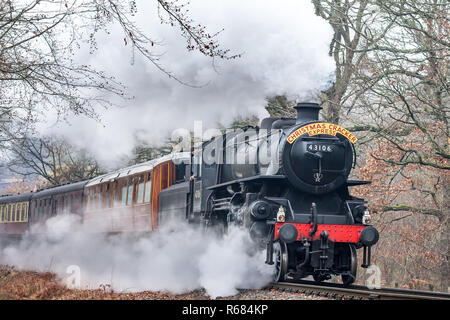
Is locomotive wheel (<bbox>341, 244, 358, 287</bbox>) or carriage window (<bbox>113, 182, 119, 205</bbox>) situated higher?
carriage window (<bbox>113, 182, 119, 205</bbox>)

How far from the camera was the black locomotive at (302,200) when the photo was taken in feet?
30.3

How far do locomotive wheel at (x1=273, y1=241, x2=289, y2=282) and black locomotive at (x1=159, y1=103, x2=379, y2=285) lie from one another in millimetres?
16

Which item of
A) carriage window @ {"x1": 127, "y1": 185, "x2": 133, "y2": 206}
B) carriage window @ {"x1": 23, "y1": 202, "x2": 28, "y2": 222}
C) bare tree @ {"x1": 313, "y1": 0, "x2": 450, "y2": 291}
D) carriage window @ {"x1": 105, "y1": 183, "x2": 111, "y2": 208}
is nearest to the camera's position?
bare tree @ {"x1": 313, "y1": 0, "x2": 450, "y2": 291}

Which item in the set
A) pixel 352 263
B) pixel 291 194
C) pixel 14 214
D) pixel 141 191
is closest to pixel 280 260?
pixel 291 194

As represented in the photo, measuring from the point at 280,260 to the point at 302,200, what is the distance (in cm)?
117

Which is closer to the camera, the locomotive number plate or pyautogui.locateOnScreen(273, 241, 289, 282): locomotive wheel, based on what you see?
pyautogui.locateOnScreen(273, 241, 289, 282): locomotive wheel

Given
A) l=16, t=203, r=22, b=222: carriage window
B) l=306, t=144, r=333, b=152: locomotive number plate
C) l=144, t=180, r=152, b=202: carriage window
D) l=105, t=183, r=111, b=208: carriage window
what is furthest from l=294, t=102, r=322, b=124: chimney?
l=16, t=203, r=22, b=222: carriage window

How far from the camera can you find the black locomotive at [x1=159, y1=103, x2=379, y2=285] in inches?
364

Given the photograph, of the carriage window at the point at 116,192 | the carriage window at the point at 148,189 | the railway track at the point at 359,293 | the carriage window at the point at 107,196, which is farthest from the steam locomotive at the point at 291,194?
the carriage window at the point at 107,196

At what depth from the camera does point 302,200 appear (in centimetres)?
980

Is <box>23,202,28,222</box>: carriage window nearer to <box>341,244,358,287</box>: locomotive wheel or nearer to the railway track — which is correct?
the railway track

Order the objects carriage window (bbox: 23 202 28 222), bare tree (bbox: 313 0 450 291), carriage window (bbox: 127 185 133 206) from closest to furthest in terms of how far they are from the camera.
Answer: bare tree (bbox: 313 0 450 291), carriage window (bbox: 127 185 133 206), carriage window (bbox: 23 202 28 222)

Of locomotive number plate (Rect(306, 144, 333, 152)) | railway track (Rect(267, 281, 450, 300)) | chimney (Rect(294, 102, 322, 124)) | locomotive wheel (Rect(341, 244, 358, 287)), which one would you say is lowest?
railway track (Rect(267, 281, 450, 300))
